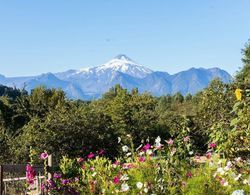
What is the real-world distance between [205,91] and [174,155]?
73.4ft

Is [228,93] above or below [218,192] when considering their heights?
above

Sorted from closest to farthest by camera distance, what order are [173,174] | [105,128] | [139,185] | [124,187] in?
[139,185] → [124,187] → [173,174] → [105,128]

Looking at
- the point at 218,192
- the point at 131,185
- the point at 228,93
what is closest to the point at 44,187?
the point at 131,185

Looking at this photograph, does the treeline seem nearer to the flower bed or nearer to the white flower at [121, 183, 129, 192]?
the flower bed

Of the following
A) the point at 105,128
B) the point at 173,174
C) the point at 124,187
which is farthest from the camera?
the point at 105,128

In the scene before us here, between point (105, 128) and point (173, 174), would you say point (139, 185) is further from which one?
A: point (105, 128)

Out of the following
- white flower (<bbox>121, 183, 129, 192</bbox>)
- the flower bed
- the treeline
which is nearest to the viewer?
the flower bed

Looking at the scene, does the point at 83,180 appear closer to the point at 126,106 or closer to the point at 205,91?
the point at 205,91

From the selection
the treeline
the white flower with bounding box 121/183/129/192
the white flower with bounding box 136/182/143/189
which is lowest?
the white flower with bounding box 121/183/129/192

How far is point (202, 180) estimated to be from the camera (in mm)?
5203

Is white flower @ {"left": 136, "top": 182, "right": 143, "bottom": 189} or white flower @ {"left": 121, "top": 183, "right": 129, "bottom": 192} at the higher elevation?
white flower @ {"left": 136, "top": 182, "right": 143, "bottom": 189}

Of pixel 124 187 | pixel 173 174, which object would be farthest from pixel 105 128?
pixel 124 187

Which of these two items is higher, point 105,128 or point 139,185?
point 105,128

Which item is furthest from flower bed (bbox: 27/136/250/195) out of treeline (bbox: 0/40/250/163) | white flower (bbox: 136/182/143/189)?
treeline (bbox: 0/40/250/163)
